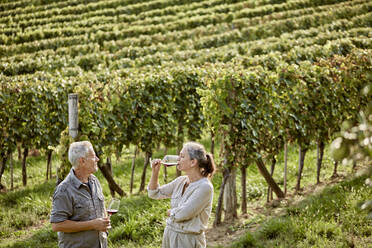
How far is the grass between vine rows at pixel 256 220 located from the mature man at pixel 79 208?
8.16ft

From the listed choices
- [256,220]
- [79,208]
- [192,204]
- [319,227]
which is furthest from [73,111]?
[319,227]

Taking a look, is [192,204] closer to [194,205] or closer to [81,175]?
[194,205]

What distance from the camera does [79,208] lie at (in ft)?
11.9

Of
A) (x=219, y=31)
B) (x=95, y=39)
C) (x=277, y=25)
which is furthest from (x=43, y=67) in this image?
(x=277, y=25)

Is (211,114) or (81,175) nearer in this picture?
(81,175)

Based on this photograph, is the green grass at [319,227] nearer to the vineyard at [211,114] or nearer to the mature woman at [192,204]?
the vineyard at [211,114]

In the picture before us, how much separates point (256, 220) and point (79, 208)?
3863 millimetres

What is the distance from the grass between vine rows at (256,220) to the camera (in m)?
5.81

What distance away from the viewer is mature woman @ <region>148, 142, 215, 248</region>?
11.3 feet

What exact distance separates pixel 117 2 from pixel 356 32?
60.8 ft

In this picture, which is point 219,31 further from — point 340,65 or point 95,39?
point 340,65

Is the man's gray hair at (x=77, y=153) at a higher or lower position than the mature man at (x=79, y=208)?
higher

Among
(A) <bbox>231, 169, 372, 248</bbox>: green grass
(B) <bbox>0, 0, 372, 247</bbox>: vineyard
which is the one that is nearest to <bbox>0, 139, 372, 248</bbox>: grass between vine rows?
(A) <bbox>231, 169, 372, 248</bbox>: green grass

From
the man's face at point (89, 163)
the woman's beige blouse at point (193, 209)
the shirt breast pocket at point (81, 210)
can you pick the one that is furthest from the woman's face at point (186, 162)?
the shirt breast pocket at point (81, 210)
